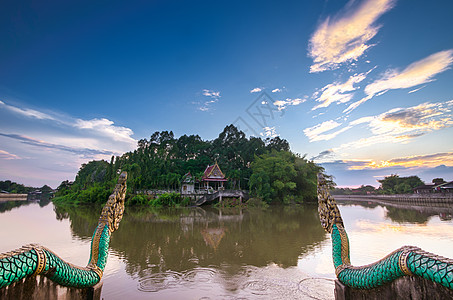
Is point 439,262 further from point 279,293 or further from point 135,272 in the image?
point 135,272

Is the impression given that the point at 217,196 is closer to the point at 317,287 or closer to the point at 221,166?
the point at 221,166

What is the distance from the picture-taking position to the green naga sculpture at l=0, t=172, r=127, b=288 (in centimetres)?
130

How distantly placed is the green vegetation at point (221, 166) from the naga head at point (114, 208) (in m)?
20.1

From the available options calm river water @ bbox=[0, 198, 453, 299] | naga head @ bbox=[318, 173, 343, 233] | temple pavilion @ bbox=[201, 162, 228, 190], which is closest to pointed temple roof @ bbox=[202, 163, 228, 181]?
temple pavilion @ bbox=[201, 162, 228, 190]

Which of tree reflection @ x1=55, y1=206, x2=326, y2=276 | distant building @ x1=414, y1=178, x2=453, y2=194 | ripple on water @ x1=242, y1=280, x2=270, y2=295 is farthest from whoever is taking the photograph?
distant building @ x1=414, y1=178, x2=453, y2=194

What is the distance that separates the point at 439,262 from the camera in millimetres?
1244

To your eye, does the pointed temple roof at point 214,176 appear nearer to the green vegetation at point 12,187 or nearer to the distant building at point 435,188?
the distant building at point 435,188

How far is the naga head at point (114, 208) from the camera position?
272 cm

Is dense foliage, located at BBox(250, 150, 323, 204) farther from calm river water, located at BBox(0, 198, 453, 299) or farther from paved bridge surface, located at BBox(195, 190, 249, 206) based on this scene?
calm river water, located at BBox(0, 198, 453, 299)

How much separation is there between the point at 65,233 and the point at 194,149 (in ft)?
86.4

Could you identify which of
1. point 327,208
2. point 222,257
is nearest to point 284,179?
point 222,257

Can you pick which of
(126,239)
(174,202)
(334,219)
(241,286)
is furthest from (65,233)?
(174,202)

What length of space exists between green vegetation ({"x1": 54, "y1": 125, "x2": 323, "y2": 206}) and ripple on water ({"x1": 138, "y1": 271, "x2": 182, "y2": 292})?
17.9 meters

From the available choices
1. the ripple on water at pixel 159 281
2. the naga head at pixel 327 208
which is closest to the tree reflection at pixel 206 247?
the ripple on water at pixel 159 281
